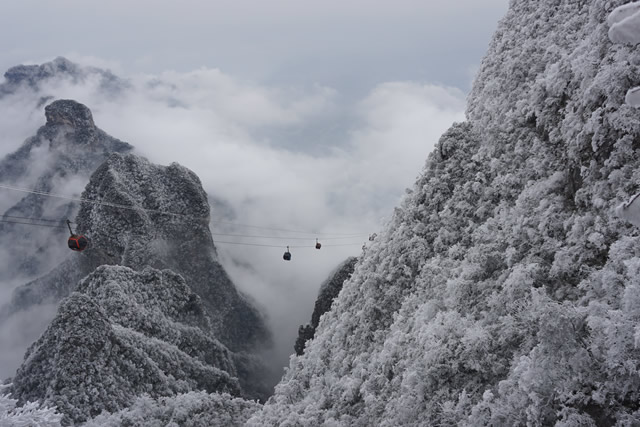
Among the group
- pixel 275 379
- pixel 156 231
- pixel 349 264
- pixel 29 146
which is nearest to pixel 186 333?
pixel 349 264

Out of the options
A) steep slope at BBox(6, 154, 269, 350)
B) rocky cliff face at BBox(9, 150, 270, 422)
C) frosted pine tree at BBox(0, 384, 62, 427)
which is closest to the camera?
frosted pine tree at BBox(0, 384, 62, 427)

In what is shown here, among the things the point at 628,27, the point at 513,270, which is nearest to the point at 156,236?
the point at 513,270

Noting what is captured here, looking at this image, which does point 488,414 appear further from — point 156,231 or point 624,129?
point 156,231

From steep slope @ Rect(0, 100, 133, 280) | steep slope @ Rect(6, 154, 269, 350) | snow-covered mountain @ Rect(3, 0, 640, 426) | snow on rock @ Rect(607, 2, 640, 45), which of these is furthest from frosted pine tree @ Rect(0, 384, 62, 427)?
steep slope @ Rect(0, 100, 133, 280)

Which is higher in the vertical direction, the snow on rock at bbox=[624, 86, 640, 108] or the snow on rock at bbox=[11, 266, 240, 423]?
the snow on rock at bbox=[11, 266, 240, 423]

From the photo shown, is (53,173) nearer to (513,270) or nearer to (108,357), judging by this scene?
(108,357)

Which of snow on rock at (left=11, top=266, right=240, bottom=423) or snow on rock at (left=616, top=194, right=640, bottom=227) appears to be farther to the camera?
snow on rock at (left=11, top=266, right=240, bottom=423)

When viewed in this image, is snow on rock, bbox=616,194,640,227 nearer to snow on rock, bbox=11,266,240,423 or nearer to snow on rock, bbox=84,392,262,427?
snow on rock, bbox=84,392,262,427
